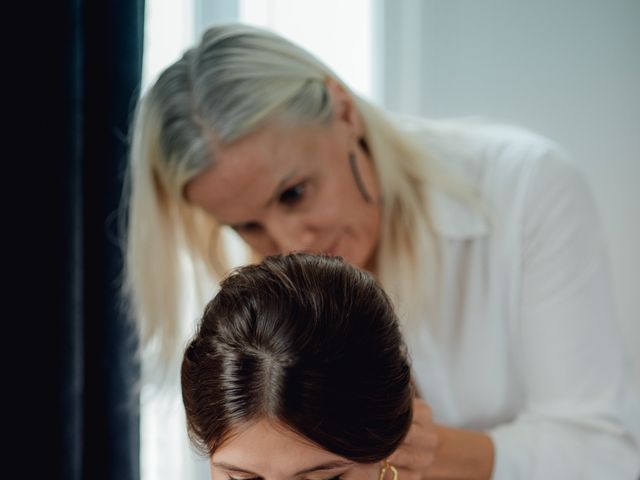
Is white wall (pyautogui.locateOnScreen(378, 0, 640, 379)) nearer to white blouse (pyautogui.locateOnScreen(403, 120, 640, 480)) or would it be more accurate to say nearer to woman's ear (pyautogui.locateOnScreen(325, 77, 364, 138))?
white blouse (pyautogui.locateOnScreen(403, 120, 640, 480))

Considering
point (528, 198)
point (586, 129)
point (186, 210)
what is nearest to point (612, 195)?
point (586, 129)

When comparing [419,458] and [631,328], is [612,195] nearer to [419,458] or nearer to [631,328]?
[631,328]

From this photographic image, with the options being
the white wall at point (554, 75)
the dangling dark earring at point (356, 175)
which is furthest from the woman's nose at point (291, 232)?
the white wall at point (554, 75)

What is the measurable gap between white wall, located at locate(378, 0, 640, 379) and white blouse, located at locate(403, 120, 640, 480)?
30 centimetres

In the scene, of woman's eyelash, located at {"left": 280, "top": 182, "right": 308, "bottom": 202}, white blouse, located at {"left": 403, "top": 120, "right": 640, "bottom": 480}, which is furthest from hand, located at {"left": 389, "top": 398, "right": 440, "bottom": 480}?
woman's eyelash, located at {"left": 280, "top": 182, "right": 308, "bottom": 202}

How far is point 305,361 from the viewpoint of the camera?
682mm

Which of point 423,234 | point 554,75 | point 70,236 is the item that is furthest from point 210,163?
point 554,75

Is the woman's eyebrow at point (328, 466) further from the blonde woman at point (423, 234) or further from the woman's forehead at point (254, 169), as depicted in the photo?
the woman's forehead at point (254, 169)

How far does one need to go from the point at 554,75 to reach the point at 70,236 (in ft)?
3.27

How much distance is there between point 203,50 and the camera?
1063mm

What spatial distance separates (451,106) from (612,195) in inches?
14.2

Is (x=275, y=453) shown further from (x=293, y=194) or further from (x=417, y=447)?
(x=293, y=194)

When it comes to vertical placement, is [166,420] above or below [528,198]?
below

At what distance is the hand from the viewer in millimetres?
911
